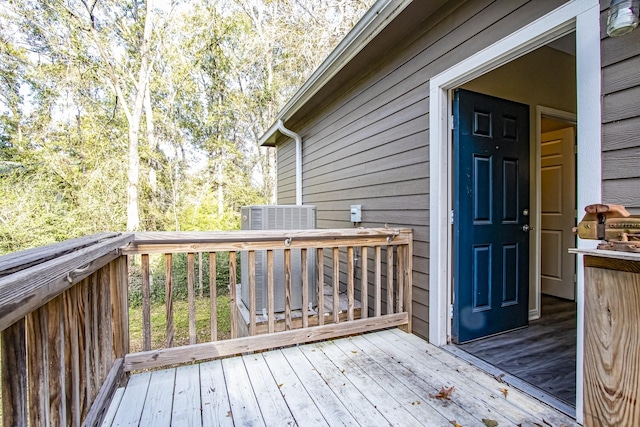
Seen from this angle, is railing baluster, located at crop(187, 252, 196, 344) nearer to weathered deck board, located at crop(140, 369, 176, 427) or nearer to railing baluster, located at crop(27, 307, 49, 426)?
weathered deck board, located at crop(140, 369, 176, 427)

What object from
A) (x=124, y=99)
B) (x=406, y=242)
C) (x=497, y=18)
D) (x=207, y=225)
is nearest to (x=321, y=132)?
(x=406, y=242)

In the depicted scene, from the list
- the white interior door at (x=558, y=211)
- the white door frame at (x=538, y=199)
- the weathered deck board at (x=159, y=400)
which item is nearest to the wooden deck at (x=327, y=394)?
the weathered deck board at (x=159, y=400)

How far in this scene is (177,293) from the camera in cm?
686

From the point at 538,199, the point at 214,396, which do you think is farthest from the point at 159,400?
the point at 538,199

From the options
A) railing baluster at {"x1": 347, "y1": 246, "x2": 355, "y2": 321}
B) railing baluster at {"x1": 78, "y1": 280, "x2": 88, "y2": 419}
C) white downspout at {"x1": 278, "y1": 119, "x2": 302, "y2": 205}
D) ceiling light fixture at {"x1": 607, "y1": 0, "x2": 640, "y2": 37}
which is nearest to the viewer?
ceiling light fixture at {"x1": 607, "y1": 0, "x2": 640, "y2": 37}

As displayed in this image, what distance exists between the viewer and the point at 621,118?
4.89 ft

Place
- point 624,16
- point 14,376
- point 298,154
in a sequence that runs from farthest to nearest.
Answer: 1. point 298,154
2. point 624,16
3. point 14,376

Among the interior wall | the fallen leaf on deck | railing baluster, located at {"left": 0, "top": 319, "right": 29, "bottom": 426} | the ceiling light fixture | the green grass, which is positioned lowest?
the green grass

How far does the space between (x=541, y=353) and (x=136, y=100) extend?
32.4ft

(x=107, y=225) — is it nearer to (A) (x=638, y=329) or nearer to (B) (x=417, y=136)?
(B) (x=417, y=136)

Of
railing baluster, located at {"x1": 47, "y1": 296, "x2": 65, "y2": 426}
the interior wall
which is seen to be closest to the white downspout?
the interior wall

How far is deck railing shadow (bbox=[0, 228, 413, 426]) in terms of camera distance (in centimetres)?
85

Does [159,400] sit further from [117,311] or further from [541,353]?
[541,353]

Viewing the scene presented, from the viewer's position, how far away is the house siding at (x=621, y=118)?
4.72 feet
